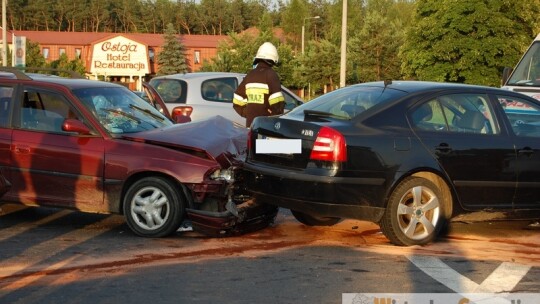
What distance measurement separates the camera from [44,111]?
8125 millimetres

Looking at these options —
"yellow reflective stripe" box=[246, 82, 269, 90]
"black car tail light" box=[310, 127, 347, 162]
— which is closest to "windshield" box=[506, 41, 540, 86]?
"yellow reflective stripe" box=[246, 82, 269, 90]

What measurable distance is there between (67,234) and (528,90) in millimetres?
7079

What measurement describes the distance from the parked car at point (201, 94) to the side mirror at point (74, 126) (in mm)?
5977

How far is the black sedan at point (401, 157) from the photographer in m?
7.04

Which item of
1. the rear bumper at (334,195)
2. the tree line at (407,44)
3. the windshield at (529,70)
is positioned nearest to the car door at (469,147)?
the rear bumper at (334,195)

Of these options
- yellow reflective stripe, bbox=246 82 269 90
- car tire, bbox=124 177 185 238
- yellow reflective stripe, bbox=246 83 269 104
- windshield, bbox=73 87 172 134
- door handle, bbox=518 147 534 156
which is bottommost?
car tire, bbox=124 177 185 238

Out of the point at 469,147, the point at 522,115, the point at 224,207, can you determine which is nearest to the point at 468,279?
the point at 469,147

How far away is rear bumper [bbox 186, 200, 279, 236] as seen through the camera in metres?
7.34

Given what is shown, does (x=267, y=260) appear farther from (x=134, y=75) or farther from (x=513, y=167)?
(x=134, y=75)

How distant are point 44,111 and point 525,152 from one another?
4.72 metres

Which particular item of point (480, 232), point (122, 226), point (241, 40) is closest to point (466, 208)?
point (480, 232)

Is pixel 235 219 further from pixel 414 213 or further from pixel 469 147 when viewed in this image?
pixel 469 147

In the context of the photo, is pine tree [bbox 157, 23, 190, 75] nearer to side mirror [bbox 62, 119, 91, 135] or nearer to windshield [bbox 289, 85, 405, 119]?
side mirror [bbox 62, 119, 91, 135]

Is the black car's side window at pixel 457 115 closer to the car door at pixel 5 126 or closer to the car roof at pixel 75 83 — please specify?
the car roof at pixel 75 83
